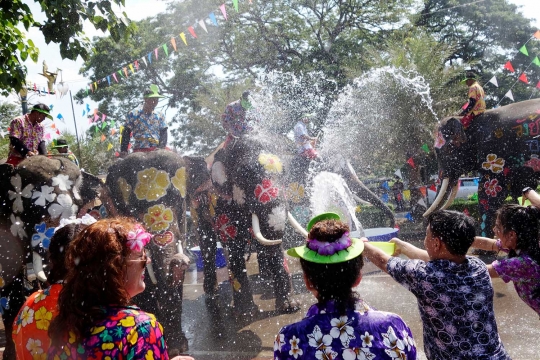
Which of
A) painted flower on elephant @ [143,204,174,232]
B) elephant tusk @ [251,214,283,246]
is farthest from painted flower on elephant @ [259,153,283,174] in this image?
painted flower on elephant @ [143,204,174,232]

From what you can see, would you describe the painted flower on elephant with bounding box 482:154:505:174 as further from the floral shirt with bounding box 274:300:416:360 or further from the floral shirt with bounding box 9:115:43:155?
the floral shirt with bounding box 9:115:43:155

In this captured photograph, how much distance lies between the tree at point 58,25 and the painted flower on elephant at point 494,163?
17.4 ft

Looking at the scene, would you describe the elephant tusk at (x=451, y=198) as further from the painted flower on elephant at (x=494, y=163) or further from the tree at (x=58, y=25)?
the tree at (x=58, y=25)

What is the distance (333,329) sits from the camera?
172 cm

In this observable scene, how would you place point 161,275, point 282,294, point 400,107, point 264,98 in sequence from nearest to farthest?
point 161,275 → point 282,294 → point 400,107 → point 264,98

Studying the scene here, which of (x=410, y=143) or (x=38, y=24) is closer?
(x=38, y=24)

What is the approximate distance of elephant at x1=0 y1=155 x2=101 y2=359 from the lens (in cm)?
441

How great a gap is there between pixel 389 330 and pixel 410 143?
13.8m

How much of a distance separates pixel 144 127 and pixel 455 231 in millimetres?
3826

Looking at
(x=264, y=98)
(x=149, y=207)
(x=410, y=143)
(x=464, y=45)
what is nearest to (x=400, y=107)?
(x=410, y=143)

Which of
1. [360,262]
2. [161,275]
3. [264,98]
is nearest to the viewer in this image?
[360,262]

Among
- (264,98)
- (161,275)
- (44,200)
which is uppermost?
(264,98)

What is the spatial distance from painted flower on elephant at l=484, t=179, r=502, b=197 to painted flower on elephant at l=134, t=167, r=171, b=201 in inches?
191

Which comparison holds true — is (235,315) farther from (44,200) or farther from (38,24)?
(38,24)
